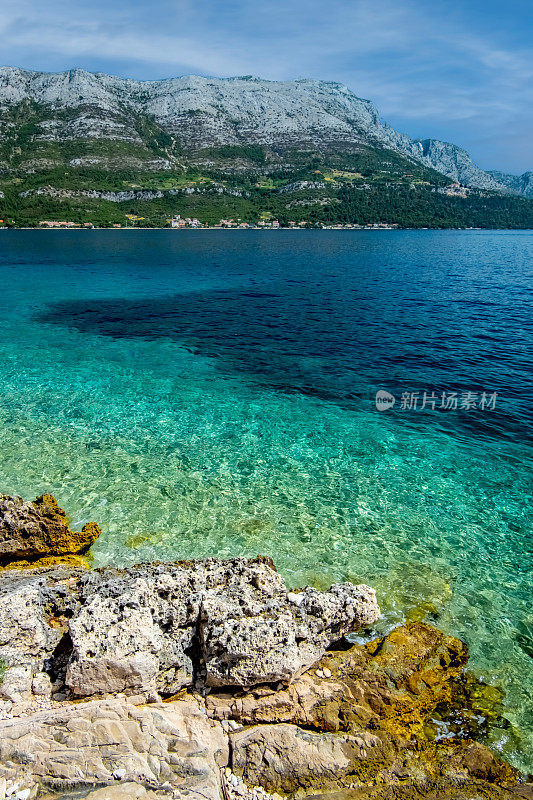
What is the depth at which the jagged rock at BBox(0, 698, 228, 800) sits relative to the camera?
247 inches

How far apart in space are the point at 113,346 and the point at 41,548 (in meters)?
24.5

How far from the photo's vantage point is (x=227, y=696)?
8172mm

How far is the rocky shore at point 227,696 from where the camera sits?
6.66m

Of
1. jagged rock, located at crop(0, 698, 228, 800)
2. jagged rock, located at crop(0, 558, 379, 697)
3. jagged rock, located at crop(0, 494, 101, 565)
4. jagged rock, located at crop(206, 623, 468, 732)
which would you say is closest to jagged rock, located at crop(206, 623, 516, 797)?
jagged rock, located at crop(206, 623, 468, 732)

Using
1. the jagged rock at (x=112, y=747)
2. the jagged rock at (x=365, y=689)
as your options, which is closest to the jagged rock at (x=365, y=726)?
the jagged rock at (x=365, y=689)

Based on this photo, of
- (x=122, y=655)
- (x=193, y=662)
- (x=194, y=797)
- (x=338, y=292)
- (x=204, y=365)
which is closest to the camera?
(x=194, y=797)

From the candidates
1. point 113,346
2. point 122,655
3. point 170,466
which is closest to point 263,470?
point 170,466

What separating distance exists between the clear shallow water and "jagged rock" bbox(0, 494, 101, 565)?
33.3 inches

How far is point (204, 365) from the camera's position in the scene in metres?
30.8

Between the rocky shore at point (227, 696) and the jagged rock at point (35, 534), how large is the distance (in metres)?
1.72

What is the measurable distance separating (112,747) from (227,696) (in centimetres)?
225

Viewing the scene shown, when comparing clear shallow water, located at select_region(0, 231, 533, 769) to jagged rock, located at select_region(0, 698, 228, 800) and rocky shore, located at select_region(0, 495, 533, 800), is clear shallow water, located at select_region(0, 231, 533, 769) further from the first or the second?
jagged rock, located at select_region(0, 698, 228, 800)

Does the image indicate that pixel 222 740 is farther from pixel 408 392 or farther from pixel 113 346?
pixel 113 346

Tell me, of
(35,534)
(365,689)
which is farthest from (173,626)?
(35,534)
